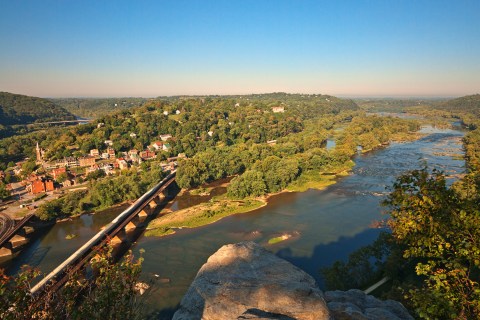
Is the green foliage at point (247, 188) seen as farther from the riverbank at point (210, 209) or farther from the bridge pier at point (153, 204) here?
the bridge pier at point (153, 204)

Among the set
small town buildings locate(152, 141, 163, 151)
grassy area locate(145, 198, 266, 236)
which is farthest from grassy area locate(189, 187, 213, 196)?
small town buildings locate(152, 141, 163, 151)

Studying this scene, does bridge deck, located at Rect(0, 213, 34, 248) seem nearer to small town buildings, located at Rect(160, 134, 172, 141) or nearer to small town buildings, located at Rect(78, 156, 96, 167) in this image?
small town buildings, located at Rect(78, 156, 96, 167)

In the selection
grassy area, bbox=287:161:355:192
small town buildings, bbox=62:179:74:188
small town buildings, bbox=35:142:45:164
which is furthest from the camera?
small town buildings, bbox=35:142:45:164

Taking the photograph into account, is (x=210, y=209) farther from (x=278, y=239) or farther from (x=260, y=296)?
(x=260, y=296)

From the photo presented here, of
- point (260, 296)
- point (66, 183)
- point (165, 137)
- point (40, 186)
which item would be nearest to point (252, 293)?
point (260, 296)

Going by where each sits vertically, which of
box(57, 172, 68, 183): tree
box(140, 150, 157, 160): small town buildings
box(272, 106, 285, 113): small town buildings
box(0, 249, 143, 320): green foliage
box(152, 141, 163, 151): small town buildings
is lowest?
box(57, 172, 68, 183): tree
